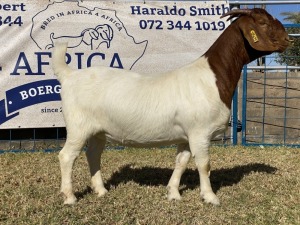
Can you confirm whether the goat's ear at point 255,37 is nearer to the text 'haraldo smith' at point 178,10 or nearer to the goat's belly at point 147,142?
the goat's belly at point 147,142

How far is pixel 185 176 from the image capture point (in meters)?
5.47

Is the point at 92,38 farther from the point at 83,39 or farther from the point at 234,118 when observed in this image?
the point at 234,118

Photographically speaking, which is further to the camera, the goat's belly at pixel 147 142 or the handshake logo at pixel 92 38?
the handshake logo at pixel 92 38

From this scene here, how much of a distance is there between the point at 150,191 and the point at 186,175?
35.1 inches

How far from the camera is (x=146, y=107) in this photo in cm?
412

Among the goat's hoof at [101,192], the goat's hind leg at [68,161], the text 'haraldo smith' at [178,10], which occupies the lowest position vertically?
the goat's hoof at [101,192]

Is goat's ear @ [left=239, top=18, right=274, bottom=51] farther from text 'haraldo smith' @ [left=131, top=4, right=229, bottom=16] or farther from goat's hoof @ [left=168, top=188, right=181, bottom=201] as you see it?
text 'haraldo smith' @ [left=131, top=4, right=229, bottom=16]

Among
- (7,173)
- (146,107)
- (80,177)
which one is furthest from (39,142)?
(146,107)

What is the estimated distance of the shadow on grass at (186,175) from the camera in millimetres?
5180

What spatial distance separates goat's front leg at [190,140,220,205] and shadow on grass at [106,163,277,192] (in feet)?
1.91

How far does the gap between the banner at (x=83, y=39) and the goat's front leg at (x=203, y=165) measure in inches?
134

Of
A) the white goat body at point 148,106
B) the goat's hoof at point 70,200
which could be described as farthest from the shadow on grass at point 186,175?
the white goat body at point 148,106

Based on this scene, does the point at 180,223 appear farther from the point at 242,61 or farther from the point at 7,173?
the point at 7,173

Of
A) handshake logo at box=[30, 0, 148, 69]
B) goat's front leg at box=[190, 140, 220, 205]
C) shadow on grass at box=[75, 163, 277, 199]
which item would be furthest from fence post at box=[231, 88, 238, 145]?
goat's front leg at box=[190, 140, 220, 205]
